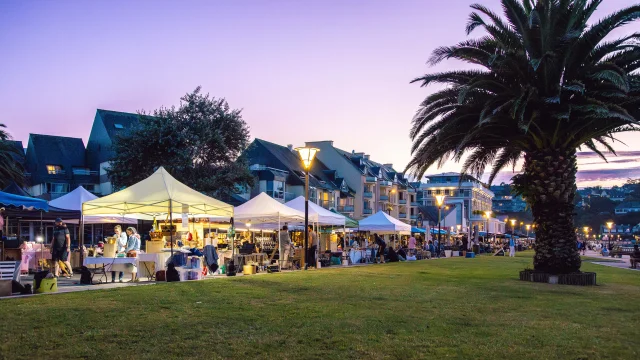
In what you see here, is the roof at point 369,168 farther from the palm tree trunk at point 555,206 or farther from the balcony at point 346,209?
the palm tree trunk at point 555,206

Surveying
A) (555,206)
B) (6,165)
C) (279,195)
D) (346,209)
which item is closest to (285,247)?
(555,206)

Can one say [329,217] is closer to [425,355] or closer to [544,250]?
[544,250]

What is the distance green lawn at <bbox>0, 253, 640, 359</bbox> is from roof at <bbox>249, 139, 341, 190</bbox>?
51304mm

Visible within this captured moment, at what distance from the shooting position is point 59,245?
18.2 meters

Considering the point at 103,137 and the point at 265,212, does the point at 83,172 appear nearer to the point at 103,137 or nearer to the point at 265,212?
the point at 103,137

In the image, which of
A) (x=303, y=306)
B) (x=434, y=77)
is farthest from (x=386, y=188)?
(x=303, y=306)

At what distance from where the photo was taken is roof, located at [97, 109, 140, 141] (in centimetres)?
6066

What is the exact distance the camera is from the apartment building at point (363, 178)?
8262cm

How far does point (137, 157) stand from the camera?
41062mm

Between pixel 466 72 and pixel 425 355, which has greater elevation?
pixel 466 72

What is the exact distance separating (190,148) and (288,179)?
80.7 ft

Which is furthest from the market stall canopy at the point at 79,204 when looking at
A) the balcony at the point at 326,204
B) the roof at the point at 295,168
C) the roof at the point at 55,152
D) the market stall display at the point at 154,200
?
the balcony at the point at 326,204

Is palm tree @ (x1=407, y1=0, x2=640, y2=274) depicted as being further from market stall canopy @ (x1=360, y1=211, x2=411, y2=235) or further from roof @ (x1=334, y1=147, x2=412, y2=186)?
roof @ (x1=334, y1=147, x2=412, y2=186)

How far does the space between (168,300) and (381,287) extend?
19.7 ft
